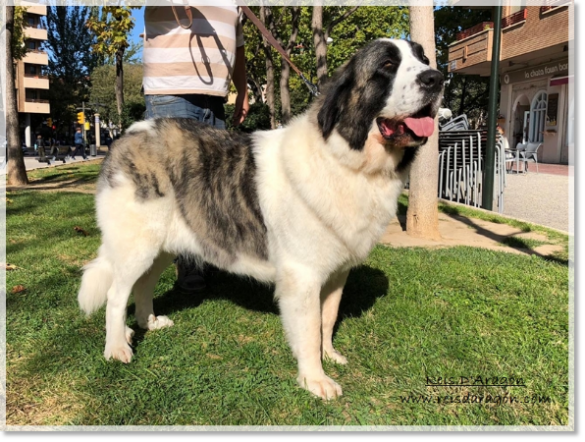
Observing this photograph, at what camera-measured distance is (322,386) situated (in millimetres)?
2695

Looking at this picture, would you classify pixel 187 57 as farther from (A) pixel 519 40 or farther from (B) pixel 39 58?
(B) pixel 39 58

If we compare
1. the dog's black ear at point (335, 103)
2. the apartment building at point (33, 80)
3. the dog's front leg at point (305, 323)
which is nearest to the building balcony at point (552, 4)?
the dog's black ear at point (335, 103)

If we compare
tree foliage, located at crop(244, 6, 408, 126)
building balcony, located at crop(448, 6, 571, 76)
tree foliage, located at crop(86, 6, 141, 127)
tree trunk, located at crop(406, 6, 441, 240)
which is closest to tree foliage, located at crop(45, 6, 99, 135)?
tree foliage, located at crop(244, 6, 408, 126)

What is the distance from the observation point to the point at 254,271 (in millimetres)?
3027

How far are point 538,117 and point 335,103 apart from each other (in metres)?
25.2

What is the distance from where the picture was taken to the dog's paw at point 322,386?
8.75ft

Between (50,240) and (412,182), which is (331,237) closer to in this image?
(412,182)

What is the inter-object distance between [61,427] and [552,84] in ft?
82.6

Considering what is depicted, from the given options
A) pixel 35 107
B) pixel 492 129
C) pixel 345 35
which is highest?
pixel 345 35

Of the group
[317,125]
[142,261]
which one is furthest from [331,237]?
[142,261]

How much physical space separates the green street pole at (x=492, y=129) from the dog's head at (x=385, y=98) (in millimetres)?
6317

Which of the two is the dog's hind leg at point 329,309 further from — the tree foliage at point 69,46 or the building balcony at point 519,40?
the tree foliage at point 69,46

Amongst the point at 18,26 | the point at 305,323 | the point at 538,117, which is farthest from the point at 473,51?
the point at 305,323

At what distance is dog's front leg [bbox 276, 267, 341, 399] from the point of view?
2.64m
